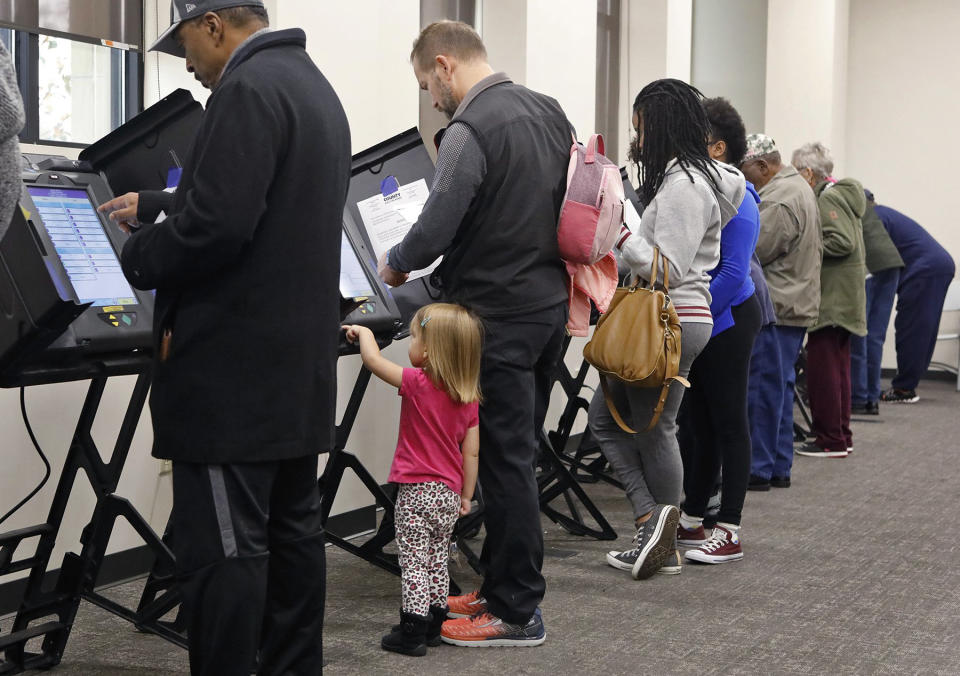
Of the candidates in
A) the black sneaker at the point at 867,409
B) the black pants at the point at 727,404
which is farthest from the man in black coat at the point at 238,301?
the black sneaker at the point at 867,409

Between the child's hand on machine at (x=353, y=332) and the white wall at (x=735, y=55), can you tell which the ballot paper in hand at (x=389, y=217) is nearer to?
the child's hand on machine at (x=353, y=332)

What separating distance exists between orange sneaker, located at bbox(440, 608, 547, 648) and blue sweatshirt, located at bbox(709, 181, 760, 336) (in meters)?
1.25

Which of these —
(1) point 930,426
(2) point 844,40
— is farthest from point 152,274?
(2) point 844,40

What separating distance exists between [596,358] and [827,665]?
1067 mm

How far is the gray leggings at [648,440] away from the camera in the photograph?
3461 mm

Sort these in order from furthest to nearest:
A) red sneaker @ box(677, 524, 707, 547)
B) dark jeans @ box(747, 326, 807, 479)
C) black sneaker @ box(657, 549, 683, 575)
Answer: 1. dark jeans @ box(747, 326, 807, 479)
2. red sneaker @ box(677, 524, 707, 547)
3. black sneaker @ box(657, 549, 683, 575)

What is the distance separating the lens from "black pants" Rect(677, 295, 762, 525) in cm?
374

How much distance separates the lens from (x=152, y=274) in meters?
1.97

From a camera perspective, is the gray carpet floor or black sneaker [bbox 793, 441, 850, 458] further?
black sneaker [bbox 793, 441, 850, 458]

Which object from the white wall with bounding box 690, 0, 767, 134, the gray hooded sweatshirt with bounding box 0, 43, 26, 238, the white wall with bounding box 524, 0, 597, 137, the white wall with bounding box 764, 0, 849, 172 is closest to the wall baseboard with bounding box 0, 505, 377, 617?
the gray hooded sweatshirt with bounding box 0, 43, 26, 238

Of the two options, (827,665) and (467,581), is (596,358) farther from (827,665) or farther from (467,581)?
(827,665)

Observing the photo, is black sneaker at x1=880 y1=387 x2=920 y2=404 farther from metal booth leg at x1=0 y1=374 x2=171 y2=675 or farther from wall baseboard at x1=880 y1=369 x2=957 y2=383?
metal booth leg at x1=0 y1=374 x2=171 y2=675

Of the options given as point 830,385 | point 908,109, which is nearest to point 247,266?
point 830,385

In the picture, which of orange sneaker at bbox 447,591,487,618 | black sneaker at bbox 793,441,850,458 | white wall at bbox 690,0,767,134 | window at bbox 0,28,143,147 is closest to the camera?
orange sneaker at bbox 447,591,487,618
